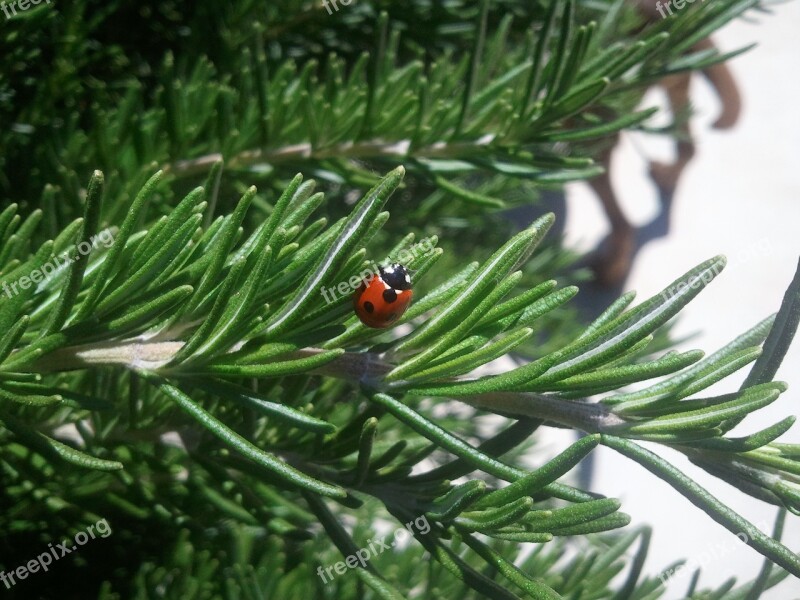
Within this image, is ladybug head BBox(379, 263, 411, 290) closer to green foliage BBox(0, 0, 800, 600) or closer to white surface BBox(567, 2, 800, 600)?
green foliage BBox(0, 0, 800, 600)

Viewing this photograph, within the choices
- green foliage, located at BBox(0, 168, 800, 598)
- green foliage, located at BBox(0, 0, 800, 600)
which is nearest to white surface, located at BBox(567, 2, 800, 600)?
green foliage, located at BBox(0, 0, 800, 600)

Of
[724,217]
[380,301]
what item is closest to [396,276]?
[380,301]

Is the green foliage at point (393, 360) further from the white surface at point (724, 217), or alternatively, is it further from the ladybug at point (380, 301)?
the white surface at point (724, 217)

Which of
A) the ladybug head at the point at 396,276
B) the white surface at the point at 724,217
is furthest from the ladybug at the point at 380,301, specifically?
the white surface at the point at 724,217

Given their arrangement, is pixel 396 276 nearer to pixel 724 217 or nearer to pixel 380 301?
pixel 380 301

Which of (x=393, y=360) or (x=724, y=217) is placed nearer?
(x=393, y=360)

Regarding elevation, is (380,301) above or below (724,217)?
below
